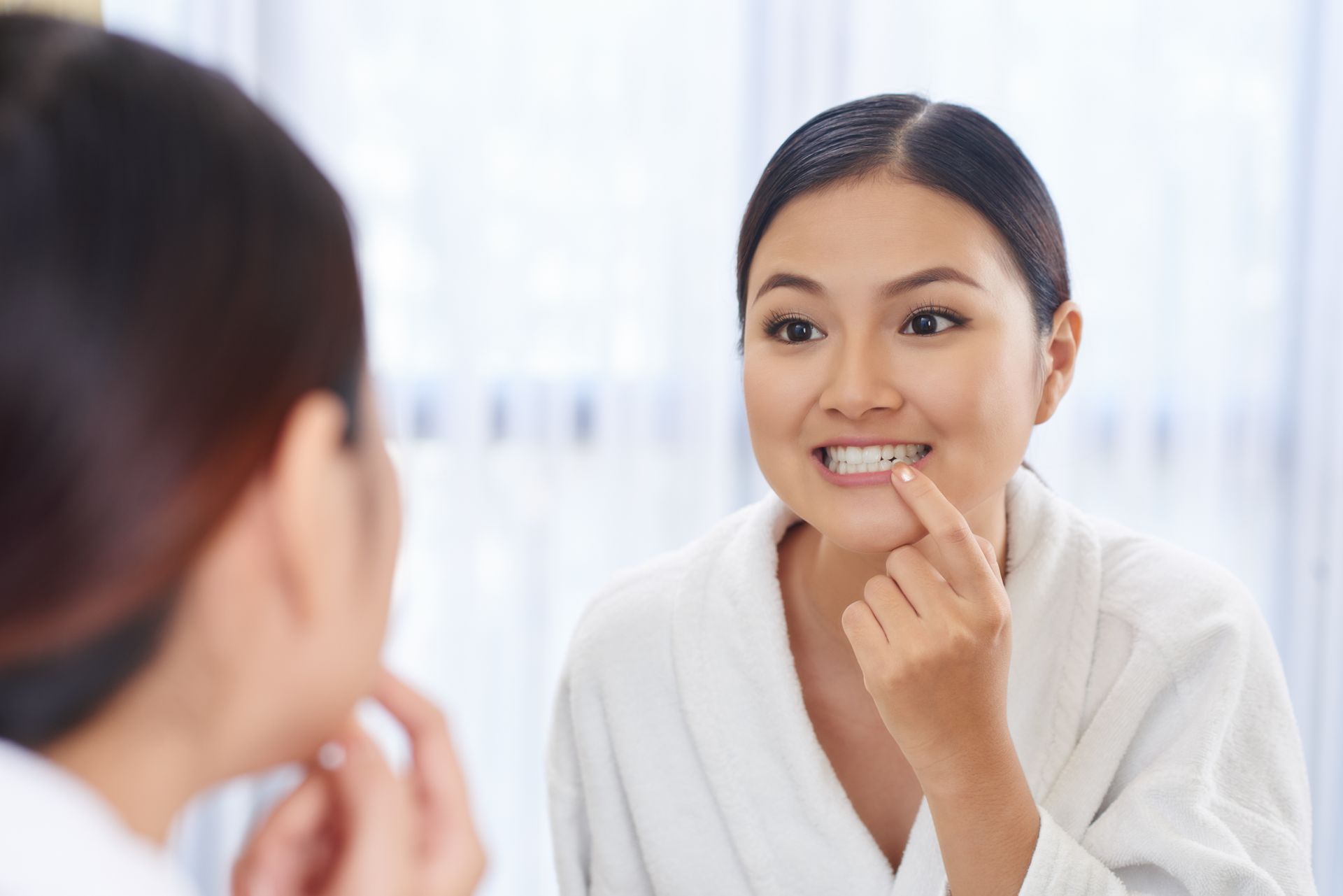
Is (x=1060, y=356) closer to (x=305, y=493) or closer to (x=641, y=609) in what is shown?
(x=641, y=609)

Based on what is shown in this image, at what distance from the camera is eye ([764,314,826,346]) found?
1132 millimetres

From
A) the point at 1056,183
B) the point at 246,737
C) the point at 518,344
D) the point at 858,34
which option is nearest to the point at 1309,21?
the point at 1056,183

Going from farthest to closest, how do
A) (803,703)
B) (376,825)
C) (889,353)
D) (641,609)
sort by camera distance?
(641,609) < (803,703) < (889,353) < (376,825)

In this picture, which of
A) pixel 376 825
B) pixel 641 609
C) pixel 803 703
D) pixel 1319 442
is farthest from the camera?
pixel 1319 442

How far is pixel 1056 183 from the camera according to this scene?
2.05 meters

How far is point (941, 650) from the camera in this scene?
976 mm

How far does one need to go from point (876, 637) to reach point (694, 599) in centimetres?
34

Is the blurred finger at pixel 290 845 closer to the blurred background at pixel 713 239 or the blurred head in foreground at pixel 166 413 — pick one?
the blurred head in foreground at pixel 166 413

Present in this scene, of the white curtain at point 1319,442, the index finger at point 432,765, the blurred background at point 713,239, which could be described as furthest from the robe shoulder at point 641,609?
the white curtain at point 1319,442

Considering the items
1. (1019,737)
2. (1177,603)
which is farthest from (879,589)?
(1177,603)

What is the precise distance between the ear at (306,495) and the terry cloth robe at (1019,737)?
0.72 meters

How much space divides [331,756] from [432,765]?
0.22 ft

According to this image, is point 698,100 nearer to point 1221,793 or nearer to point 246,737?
point 1221,793

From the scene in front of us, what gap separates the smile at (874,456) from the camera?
3.60 feet
